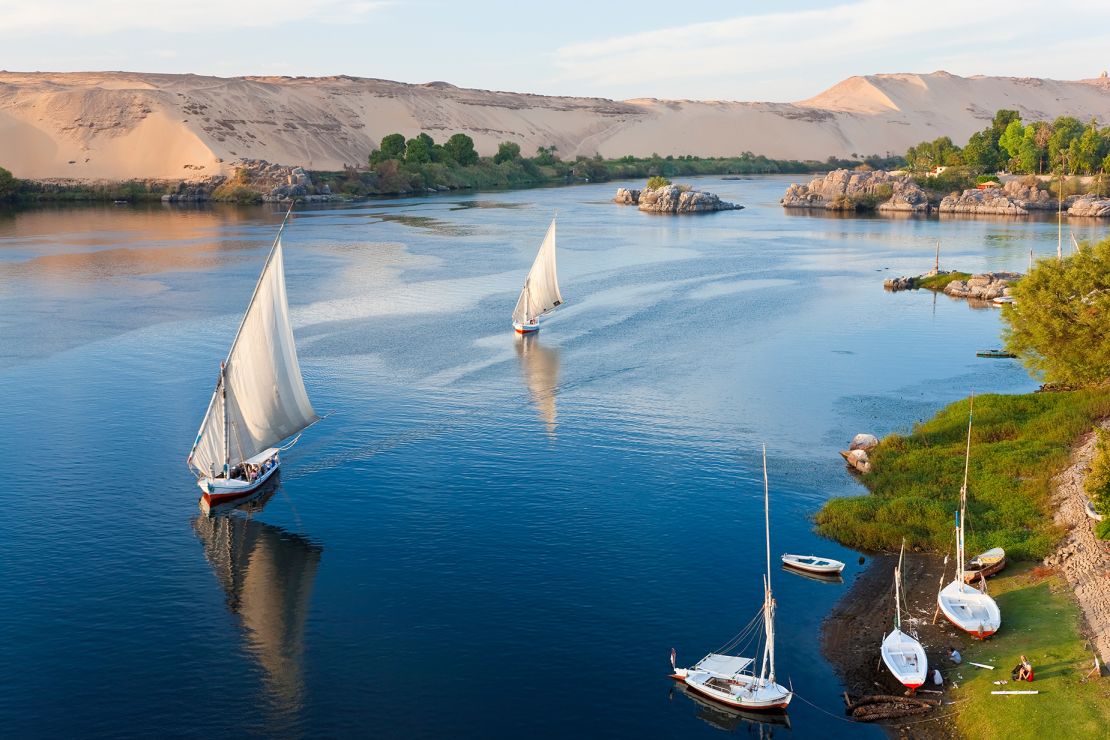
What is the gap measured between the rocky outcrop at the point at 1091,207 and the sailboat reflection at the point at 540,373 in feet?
301

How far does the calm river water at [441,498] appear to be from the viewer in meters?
25.1

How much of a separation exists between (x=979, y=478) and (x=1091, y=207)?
104382mm

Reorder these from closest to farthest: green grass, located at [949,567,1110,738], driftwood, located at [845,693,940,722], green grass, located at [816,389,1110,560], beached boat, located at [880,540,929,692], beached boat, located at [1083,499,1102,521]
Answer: green grass, located at [949,567,1110,738] → driftwood, located at [845,693,940,722] → beached boat, located at [880,540,929,692] → beached boat, located at [1083,499,1102,521] → green grass, located at [816,389,1110,560]

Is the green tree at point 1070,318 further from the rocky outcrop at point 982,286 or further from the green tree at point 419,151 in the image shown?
the green tree at point 419,151

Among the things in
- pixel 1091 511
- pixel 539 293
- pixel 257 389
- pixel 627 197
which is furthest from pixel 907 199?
pixel 257 389

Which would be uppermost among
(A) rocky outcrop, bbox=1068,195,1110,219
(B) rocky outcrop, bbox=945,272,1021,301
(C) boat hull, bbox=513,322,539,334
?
(A) rocky outcrop, bbox=1068,195,1110,219

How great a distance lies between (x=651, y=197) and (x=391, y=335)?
9296 centimetres

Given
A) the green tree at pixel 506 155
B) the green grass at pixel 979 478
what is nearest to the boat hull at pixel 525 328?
the green grass at pixel 979 478

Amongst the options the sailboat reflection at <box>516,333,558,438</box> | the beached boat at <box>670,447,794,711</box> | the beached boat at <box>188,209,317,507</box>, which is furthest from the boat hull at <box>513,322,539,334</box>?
the beached boat at <box>670,447,794,711</box>

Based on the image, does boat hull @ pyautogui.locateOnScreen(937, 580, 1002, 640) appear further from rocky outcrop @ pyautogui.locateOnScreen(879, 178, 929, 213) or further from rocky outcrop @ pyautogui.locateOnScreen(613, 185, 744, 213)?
rocky outcrop @ pyautogui.locateOnScreen(879, 178, 929, 213)

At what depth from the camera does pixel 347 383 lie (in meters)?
50.3

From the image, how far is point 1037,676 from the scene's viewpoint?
2414 cm

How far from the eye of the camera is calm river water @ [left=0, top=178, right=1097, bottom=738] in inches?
988

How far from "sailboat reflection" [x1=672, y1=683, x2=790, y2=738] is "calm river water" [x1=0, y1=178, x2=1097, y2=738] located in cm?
21
